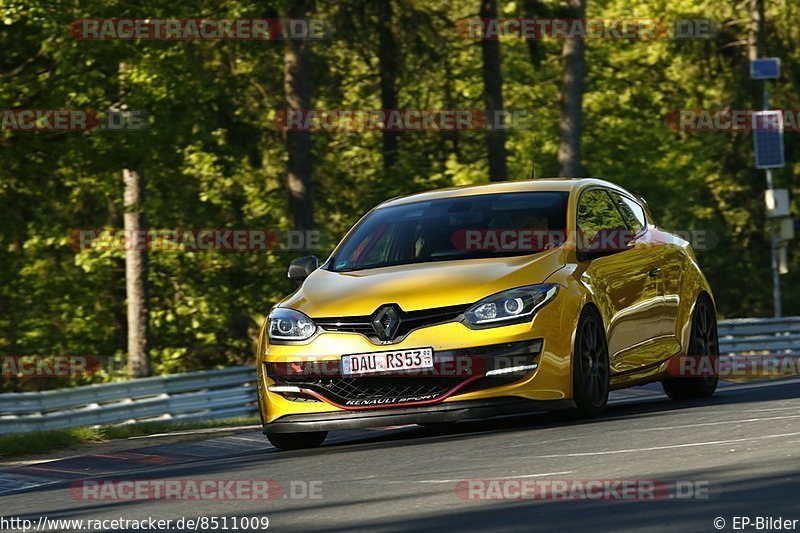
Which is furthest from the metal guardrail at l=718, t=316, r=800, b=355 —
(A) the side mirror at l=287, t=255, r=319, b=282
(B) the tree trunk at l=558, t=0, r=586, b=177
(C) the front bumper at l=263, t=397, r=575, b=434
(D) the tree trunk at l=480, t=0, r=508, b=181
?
(C) the front bumper at l=263, t=397, r=575, b=434

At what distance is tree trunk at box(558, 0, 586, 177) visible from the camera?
30625 mm

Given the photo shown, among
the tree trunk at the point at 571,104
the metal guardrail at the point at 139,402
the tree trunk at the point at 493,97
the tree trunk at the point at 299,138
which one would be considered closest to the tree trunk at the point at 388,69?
the tree trunk at the point at 493,97

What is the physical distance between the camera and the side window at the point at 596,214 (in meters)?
12.2

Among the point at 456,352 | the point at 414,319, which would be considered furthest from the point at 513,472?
the point at 414,319

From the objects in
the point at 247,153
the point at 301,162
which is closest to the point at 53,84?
the point at 301,162

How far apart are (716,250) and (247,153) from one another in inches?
589

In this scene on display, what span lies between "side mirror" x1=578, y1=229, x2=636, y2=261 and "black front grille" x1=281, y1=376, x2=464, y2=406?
1.51 m

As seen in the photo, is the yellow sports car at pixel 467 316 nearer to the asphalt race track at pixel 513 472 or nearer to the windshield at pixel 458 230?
the windshield at pixel 458 230

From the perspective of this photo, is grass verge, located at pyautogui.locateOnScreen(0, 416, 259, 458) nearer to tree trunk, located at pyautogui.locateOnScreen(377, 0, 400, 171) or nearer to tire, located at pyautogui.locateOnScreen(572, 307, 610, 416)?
tire, located at pyautogui.locateOnScreen(572, 307, 610, 416)

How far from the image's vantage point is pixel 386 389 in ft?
35.6

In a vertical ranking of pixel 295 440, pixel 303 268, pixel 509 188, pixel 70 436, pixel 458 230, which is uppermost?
pixel 509 188

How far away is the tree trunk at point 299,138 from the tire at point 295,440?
777 inches

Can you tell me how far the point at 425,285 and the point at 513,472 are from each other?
237cm

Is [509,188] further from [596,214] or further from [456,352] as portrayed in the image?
[456,352]
